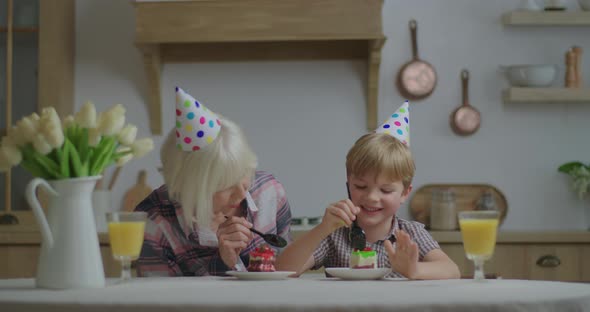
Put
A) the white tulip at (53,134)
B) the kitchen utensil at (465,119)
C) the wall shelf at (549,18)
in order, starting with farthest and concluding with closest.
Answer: the kitchen utensil at (465,119) → the wall shelf at (549,18) → the white tulip at (53,134)

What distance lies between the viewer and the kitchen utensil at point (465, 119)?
3820mm

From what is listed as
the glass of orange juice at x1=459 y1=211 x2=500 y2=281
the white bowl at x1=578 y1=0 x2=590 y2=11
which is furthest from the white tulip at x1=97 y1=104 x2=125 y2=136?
the white bowl at x1=578 y1=0 x2=590 y2=11

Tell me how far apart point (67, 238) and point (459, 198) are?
2567 millimetres

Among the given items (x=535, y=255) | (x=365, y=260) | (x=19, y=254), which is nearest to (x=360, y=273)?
(x=365, y=260)

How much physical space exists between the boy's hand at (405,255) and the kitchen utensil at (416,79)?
2.18 m

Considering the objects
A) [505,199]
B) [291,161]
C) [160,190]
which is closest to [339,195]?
[291,161]

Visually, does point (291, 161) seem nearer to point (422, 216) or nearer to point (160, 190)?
point (422, 216)

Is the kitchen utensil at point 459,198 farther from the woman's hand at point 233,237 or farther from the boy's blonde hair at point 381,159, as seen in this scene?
the woman's hand at point 233,237

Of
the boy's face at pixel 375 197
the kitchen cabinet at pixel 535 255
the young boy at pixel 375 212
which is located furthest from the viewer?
the kitchen cabinet at pixel 535 255

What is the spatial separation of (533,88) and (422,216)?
0.72 meters

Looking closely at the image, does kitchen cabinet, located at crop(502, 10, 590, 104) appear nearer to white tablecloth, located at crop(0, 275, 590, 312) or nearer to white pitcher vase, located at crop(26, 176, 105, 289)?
white tablecloth, located at crop(0, 275, 590, 312)

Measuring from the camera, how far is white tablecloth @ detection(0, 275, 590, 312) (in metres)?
1.23

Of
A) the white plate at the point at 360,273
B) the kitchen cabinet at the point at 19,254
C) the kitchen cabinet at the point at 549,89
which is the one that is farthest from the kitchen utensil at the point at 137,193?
the white plate at the point at 360,273

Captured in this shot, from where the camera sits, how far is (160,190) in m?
2.19
